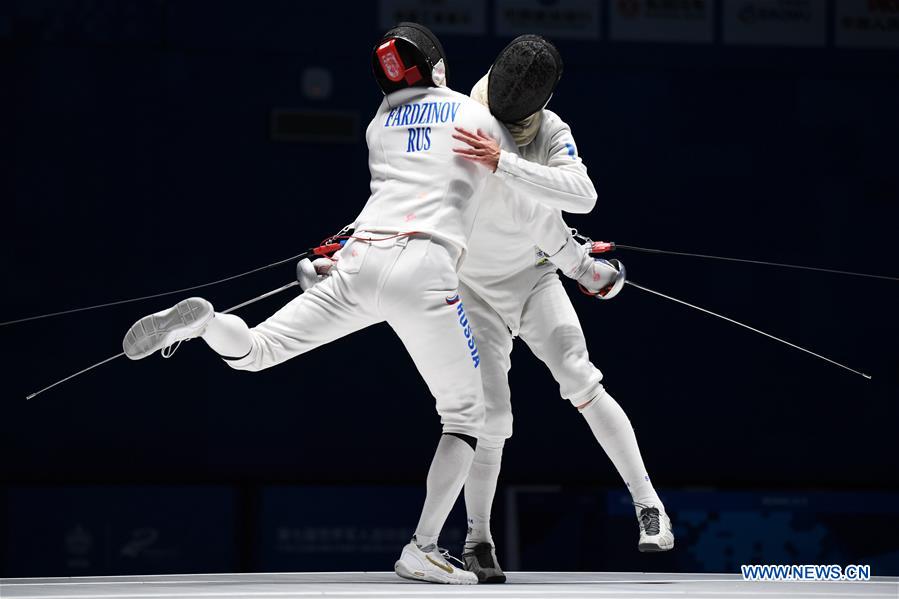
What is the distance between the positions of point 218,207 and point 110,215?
529 mm

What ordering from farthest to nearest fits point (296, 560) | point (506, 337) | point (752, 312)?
point (752, 312) < point (296, 560) < point (506, 337)

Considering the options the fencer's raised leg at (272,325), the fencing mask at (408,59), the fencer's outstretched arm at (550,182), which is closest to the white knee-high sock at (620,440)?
the fencer's outstretched arm at (550,182)

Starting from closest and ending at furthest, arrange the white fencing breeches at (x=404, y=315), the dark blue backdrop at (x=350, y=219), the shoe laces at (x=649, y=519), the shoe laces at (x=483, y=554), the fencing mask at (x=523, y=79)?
the white fencing breeches at (x=404, y=315) < the fencing mask at (x=523, y=79) < the shoe laces at (x=649, y=519) < the shoe laces at (x=483, y=554) < the dark blue backdrop at (x=350, y=219)

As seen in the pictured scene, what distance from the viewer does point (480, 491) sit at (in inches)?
136

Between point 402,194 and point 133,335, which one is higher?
point 402,194

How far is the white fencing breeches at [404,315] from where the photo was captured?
294cm

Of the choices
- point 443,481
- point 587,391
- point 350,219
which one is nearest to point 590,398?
point 587,391

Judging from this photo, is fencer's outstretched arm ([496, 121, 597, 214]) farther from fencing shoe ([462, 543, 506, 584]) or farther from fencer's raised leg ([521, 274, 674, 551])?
fencing shoe ([462, 543, 506, 584])

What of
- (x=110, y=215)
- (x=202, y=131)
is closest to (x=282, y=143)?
(x=202, y=131)

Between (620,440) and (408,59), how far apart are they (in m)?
1.25

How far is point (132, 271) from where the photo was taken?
18.6 feet

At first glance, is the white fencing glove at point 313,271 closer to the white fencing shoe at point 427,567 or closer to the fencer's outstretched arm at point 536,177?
the fencer's outstretched arm at point 536,177

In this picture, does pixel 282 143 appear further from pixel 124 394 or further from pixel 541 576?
pixel 541 576

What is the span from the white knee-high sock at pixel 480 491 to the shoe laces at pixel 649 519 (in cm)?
45
